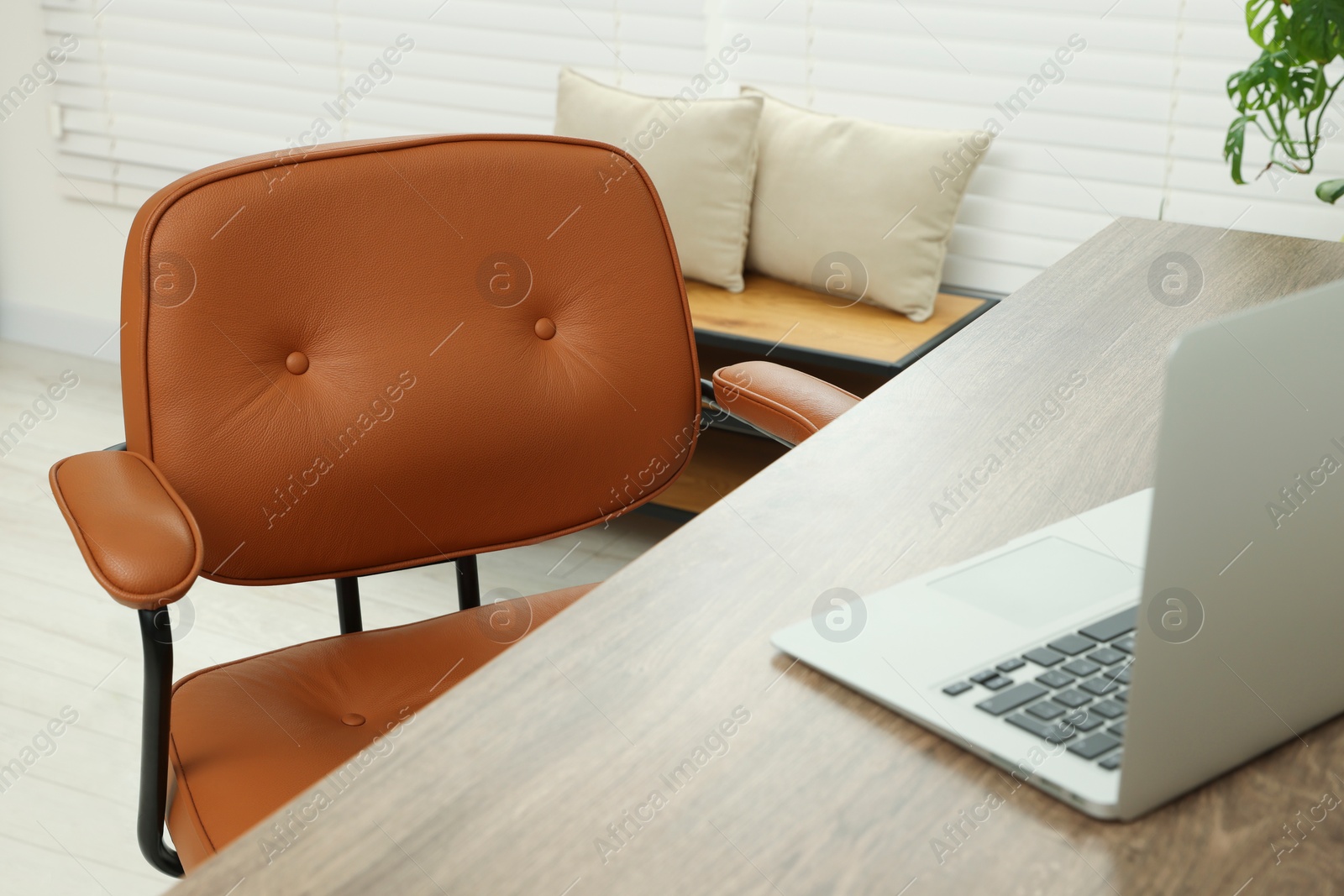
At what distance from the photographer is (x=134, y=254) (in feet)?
3.54

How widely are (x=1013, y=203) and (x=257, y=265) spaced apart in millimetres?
1823

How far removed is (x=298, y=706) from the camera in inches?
42.0

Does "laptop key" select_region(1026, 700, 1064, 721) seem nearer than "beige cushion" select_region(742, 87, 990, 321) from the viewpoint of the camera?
Yes

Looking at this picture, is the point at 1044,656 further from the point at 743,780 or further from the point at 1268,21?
the point at 1268,21

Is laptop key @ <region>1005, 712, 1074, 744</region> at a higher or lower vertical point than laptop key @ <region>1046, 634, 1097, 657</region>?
lower

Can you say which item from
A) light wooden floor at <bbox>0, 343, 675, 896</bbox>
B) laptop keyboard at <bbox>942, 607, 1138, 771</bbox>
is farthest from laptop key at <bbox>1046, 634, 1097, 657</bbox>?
light wooden floor at <bbox>0, 343, 675, 896</bbox>

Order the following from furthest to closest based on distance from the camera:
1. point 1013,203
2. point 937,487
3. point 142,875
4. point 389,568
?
point 1013,203 → point 142,875 → point 389,568 → point 937,487

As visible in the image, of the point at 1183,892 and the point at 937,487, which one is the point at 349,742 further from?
the point at 1183,892

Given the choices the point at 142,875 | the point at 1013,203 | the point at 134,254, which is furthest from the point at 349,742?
the point at 1013,203

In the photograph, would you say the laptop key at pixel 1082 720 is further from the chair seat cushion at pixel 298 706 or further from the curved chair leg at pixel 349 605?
the curved chair leg at pixel 349 605

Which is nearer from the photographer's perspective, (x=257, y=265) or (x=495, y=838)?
(x=495, y=838)

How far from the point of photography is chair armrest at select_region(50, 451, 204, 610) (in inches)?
34.5

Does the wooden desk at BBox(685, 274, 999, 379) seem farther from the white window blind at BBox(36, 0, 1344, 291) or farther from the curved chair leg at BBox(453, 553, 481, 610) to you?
the curved chair leg at BBox(453, 553, 481, 610)

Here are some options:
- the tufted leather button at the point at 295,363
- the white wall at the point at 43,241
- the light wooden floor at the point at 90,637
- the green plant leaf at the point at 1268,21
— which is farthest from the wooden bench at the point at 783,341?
the white wall at the point at 43,241
